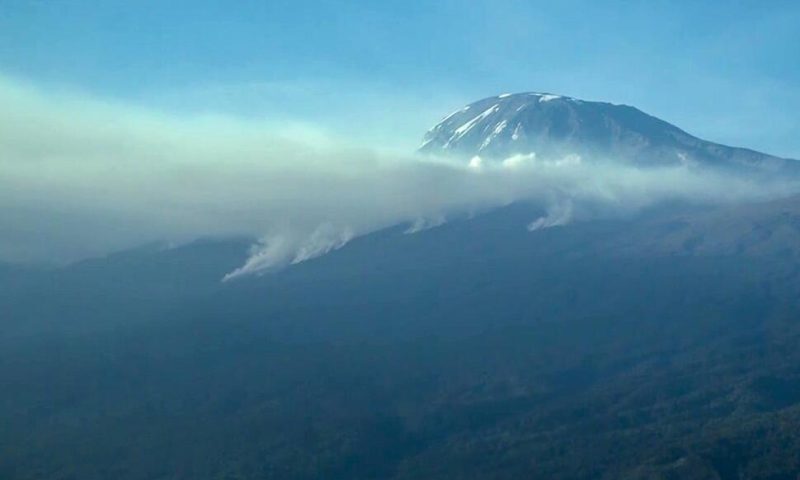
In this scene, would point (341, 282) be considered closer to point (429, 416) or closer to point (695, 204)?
point (429, 416)

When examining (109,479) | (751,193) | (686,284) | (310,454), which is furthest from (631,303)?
(751,193)

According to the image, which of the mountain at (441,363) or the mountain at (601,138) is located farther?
the mountain at (601,138)

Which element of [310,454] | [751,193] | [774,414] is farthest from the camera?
[751,193]

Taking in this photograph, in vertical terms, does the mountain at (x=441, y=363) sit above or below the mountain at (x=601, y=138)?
below

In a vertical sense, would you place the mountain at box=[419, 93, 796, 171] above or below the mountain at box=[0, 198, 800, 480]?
above

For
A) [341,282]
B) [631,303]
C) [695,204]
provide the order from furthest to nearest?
[695,204] < [341,282] < [631,303]

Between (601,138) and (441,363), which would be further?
(601,138)

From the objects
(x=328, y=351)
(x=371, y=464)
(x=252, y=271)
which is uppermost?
(x=252, y=271)

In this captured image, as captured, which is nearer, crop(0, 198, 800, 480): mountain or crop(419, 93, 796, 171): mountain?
crop(0, 198, 800, 480): mountain
